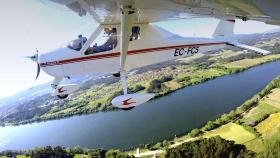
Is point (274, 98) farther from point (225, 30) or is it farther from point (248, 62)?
point (225, 30)

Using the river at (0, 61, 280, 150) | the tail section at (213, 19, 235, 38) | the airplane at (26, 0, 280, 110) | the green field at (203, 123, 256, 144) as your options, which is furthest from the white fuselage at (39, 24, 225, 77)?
the river at (0, 61, 280, 150)

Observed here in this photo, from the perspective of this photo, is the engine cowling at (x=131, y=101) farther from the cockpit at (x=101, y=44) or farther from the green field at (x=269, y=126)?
the green field at (x=269, y=126)

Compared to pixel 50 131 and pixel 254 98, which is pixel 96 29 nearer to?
pixel 254 98

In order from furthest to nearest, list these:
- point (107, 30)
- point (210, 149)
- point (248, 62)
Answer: point (248, 62) → point (210, 149) → point (107, 30)

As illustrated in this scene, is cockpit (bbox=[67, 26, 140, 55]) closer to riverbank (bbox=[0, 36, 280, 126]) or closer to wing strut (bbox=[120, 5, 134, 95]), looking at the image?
wing strut (bbox=[120, 5, 134, 95])

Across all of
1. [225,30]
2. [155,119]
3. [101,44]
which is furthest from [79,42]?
[155,119]
